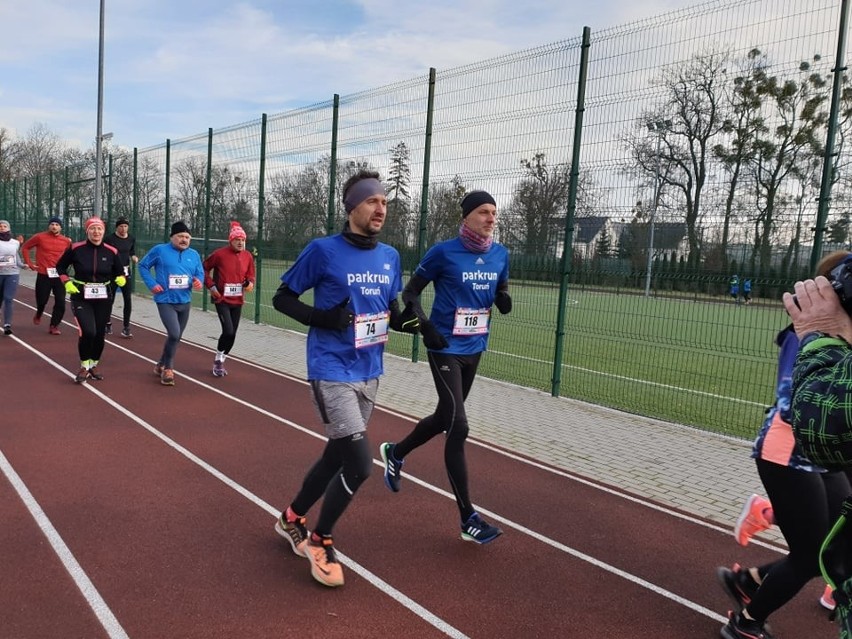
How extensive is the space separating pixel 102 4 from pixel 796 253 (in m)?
20.5

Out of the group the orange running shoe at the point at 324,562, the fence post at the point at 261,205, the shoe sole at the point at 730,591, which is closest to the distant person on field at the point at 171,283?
the orange running shoe at the point at 324,562

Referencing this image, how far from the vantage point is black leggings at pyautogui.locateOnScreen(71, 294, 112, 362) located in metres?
8.58

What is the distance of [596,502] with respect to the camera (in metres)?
5.26

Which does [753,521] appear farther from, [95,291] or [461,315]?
[95,291]

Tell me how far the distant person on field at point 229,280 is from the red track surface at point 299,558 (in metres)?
2.78

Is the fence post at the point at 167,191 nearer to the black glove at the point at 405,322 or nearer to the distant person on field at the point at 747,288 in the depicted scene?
the distant person on field at the point at 747,288

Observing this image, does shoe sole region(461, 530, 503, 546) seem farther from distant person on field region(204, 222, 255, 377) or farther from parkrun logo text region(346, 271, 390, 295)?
distant person on field region(204, 222, 255, 377)

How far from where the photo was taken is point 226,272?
30.4 ft

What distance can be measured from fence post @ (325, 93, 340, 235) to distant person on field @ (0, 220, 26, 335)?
5664 millimetres

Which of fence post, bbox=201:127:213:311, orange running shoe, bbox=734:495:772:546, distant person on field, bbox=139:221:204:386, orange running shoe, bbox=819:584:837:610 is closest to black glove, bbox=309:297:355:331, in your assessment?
orange running shoe, bbox=734:495:772:546

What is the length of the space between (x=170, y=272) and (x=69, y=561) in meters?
5.65

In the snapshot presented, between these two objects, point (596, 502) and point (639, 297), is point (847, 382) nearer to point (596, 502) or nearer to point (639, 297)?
point (596, 502)

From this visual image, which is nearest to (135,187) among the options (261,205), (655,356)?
(261,205)

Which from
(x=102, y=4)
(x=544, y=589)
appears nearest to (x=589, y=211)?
(x=544, y=589)
